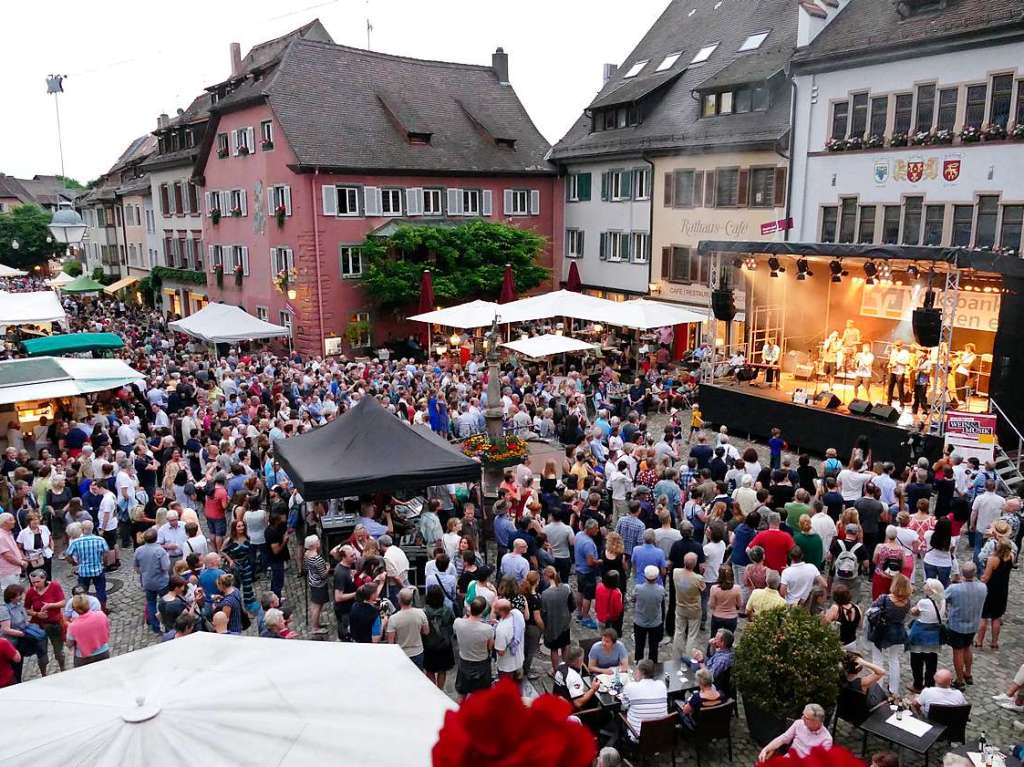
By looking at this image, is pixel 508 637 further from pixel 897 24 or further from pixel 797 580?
pixel 897 24

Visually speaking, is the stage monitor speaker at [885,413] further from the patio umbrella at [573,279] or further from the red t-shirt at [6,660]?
the patio umbrella at [573,279]

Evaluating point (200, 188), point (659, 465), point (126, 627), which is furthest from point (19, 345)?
point (659, 465)

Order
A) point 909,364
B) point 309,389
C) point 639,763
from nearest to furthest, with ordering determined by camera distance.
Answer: point 639,763
point 909,364
point 309,389

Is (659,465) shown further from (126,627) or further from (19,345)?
→ (19,345)

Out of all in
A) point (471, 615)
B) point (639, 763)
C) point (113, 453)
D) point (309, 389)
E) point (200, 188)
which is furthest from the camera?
point (200, 188)

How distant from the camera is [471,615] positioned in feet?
25.1

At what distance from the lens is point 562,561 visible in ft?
32.3

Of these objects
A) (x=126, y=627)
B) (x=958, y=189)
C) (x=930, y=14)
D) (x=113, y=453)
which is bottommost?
(x=126, y=627)

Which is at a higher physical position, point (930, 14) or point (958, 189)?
point (930, 14)

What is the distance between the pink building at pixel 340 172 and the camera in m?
29.2

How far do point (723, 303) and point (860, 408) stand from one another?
4.55 meters

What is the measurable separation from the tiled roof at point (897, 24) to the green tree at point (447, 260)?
1262 cm

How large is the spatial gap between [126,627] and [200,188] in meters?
30.6

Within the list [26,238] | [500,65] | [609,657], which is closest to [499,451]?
[609,657]
